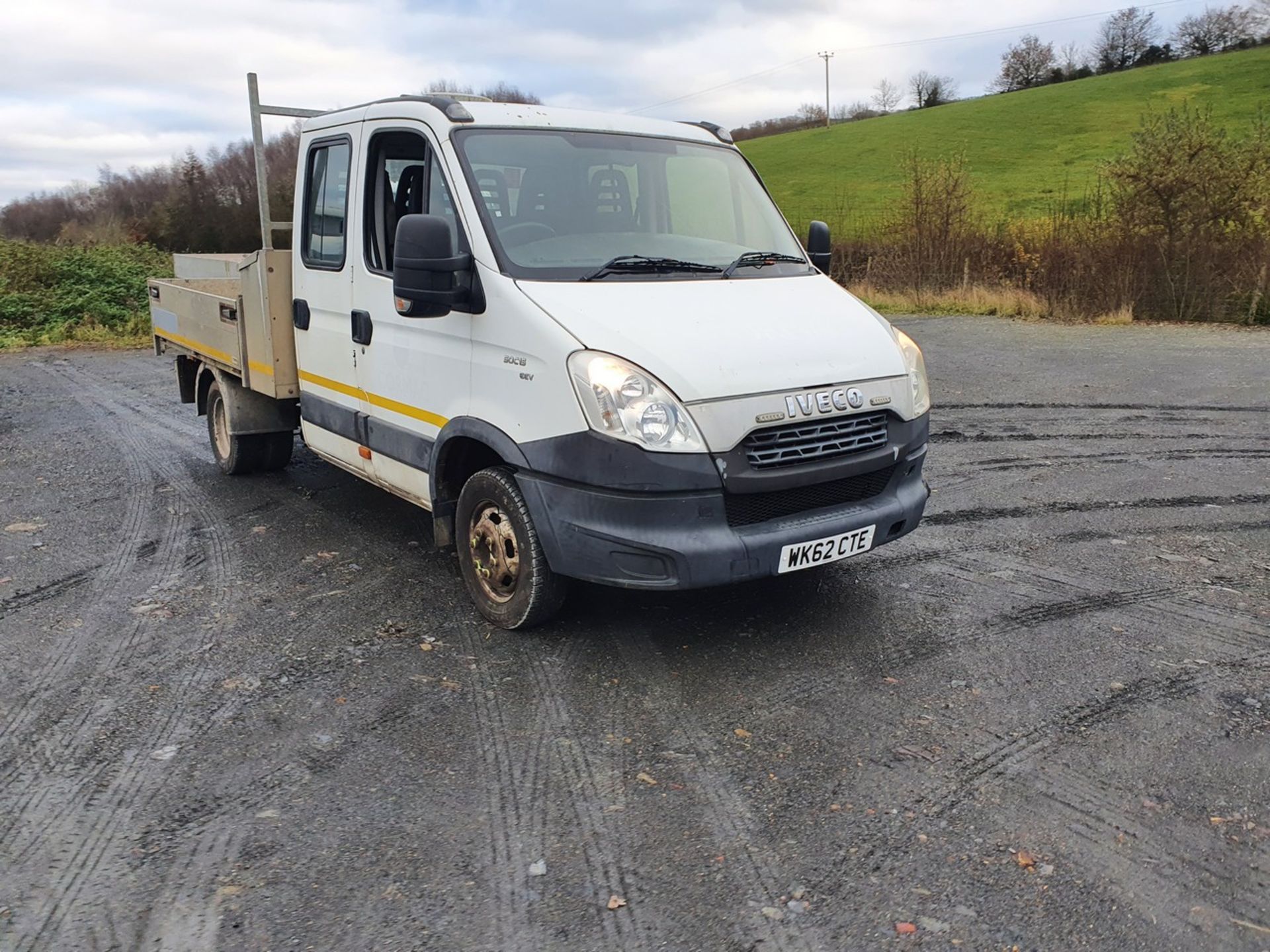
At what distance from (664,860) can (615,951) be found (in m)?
0.41

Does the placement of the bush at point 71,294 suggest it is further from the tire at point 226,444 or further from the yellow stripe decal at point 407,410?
the yellow stripe decal at point 407,410

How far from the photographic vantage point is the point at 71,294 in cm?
2011

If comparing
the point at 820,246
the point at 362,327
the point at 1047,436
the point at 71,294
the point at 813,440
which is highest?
the point at 71,294

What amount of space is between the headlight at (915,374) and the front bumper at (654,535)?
2.48 ft

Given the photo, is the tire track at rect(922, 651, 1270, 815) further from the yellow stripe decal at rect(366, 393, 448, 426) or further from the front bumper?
the yellow stripe decal at rect(366, 393, 448, 426)

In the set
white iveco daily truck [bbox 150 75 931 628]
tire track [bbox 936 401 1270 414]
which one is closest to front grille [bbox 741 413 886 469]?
white iveco daily truck [bbox 150 75 931 628]

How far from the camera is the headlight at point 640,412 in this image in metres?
3.79

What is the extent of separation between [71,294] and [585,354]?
65.7ft

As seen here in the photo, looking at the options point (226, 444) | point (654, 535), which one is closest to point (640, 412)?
point (654, 535)

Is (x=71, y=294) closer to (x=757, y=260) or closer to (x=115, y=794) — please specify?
(x=757, y=260)

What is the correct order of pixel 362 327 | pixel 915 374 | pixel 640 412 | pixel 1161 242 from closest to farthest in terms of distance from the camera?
pixel 640 412 < pixel 915 374 < pixel 362 327 < pixel 1161 242

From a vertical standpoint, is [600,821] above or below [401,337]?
below

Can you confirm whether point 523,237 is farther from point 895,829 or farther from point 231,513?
point 231,513

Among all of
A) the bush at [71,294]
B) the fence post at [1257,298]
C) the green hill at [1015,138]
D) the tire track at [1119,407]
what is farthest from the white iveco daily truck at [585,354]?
the green hill at [1015,138]
